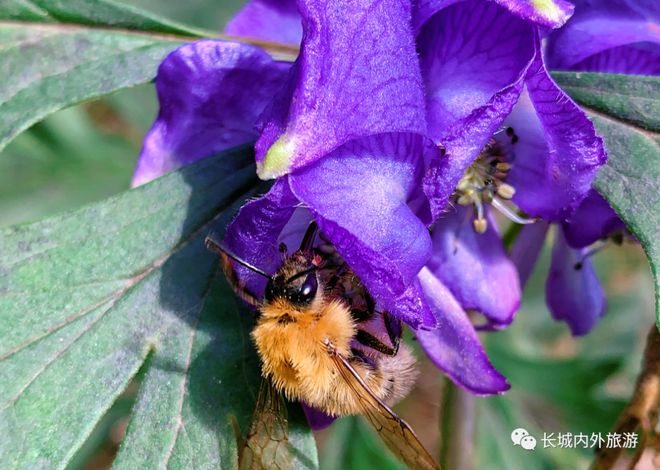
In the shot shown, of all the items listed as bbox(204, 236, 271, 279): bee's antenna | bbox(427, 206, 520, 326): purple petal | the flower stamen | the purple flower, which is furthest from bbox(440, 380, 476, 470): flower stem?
bbox(204, 236, 271, 279): bee's antenna

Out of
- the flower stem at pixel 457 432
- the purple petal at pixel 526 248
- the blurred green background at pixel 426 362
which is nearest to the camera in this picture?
the purple petal at pixel 526 248

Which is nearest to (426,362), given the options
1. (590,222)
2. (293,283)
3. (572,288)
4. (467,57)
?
(572,288)

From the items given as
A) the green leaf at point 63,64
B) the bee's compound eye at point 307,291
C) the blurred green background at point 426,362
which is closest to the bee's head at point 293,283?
the bee's compound eye at point 307,291

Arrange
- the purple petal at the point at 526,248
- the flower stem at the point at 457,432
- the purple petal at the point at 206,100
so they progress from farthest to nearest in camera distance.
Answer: the flower stem at the point at 457,432
the purple petal at the point at 526,248
the purple petal at the point at 206,100

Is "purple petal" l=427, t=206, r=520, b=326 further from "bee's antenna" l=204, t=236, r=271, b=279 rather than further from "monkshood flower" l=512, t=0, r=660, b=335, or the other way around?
"bee's antenna" l=204, t=236, r=271, b=279

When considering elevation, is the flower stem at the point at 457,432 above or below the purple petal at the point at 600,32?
below

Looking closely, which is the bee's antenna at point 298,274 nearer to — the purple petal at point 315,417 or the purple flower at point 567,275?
the purple petal at point 315,417

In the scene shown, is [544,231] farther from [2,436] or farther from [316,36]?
[2,436]
